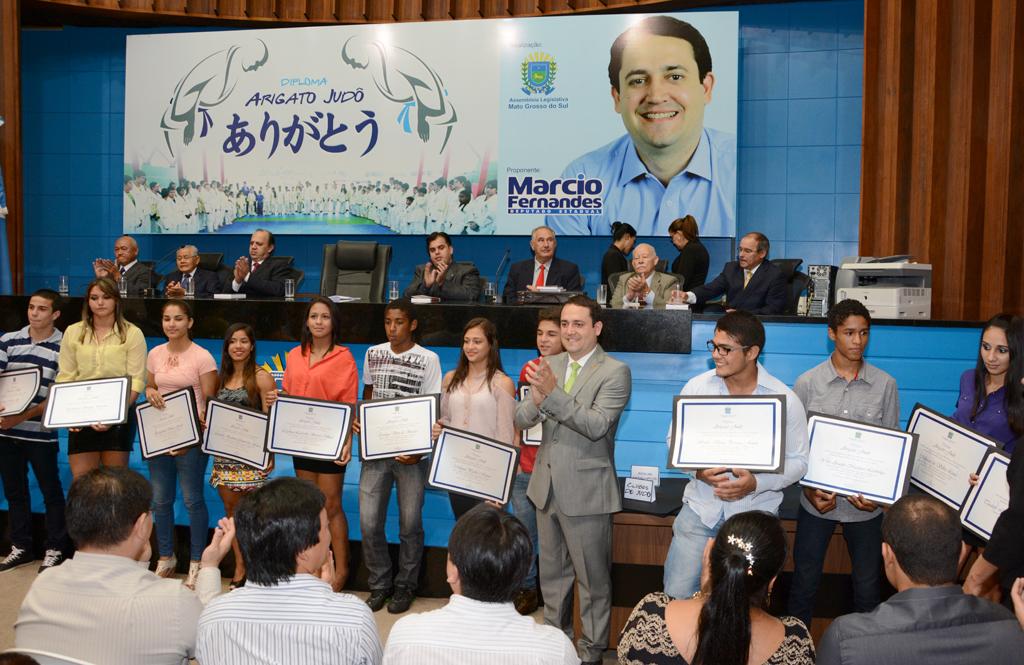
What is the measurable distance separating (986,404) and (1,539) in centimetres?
519

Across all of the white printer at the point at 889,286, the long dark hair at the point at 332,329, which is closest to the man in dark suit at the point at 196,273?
the long dark hair at the point at 332,329

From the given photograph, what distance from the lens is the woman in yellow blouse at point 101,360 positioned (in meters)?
4.71

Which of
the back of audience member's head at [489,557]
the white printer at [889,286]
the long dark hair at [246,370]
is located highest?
the white printer at [889,286]

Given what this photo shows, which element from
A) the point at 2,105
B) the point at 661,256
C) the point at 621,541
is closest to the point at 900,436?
the point at 621,541

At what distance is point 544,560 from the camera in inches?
147

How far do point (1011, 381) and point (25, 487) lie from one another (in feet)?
16.2

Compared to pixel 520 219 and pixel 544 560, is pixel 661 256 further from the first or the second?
pixel 544 560

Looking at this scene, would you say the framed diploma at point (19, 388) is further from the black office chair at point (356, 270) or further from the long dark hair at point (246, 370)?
the black office chair at point (356, 270)

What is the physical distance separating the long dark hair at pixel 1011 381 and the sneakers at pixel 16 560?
190 inches

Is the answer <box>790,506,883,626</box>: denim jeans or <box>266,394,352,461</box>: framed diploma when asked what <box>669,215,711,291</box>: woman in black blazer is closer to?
<box>266,394,352,461</box>: framed diploma

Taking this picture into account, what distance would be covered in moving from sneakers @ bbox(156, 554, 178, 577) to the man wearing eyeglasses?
288 cm

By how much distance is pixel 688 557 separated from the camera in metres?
3.12

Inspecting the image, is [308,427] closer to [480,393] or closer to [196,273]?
[480,393]

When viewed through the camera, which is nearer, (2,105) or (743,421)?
(743,421)
